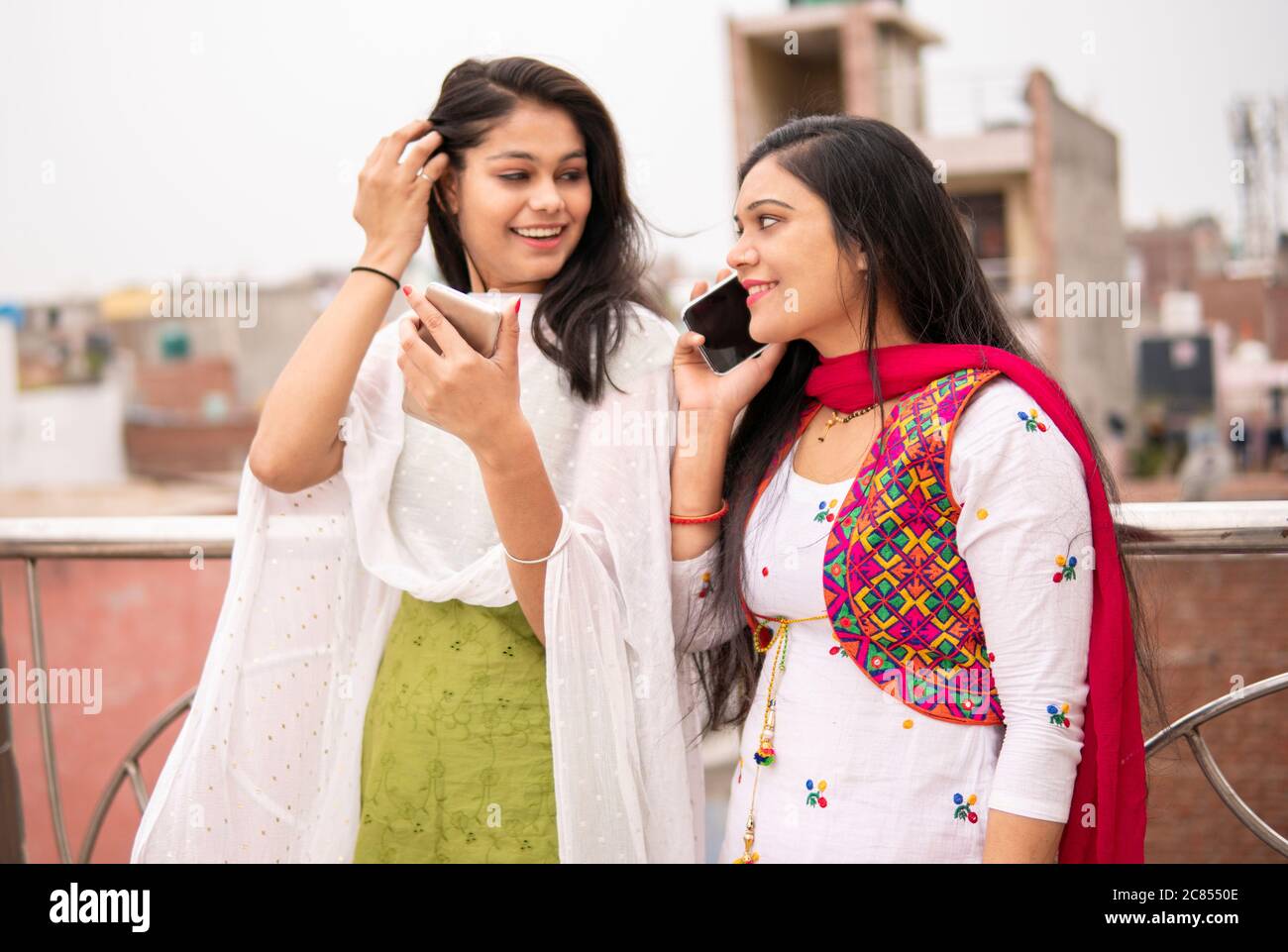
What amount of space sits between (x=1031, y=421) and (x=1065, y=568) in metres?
0.18

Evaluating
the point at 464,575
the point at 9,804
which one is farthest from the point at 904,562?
the point at 9,804

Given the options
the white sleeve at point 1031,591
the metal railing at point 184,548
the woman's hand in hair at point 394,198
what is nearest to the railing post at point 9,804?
the metal railing at point 184,548

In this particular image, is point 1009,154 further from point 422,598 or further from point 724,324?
point 422,598

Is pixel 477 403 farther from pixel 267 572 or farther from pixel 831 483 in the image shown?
pixel 267 572

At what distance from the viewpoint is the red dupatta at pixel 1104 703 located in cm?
138

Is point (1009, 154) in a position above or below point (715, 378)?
above

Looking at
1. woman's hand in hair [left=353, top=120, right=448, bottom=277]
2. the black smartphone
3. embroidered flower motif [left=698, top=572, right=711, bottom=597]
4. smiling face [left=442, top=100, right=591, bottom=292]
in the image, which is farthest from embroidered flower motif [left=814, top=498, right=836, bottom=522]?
woman's hand in hair [left=353, top=120, right=448, bottom=277]

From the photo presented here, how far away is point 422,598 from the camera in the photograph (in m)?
1.74

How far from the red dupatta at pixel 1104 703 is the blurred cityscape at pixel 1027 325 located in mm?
12366

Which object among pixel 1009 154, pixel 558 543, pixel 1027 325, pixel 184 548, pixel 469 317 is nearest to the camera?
pixel 469 317

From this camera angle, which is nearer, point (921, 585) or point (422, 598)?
point (921, 585)

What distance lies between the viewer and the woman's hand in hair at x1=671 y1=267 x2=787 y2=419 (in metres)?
1.74

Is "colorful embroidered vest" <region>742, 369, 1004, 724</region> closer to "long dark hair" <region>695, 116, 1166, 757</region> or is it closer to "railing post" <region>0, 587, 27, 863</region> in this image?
"long dark hair" <region>695, 116, 1166, 757</region>

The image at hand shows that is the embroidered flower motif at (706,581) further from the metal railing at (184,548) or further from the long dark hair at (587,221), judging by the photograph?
the metal railing at (184,548)
